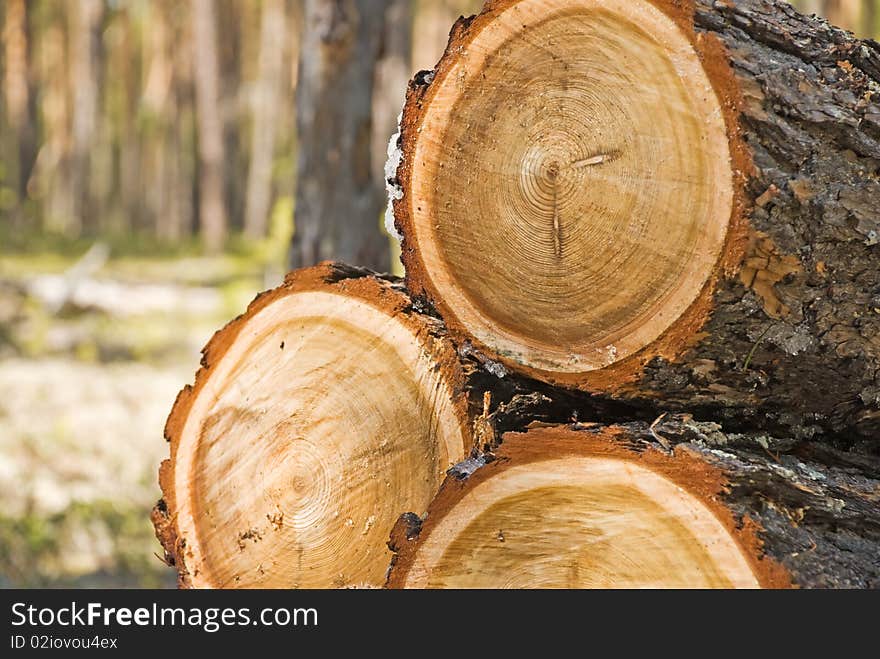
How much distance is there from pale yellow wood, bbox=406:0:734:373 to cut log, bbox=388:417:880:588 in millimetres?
252

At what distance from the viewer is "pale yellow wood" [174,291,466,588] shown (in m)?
2.10

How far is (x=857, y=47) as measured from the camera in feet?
6.35

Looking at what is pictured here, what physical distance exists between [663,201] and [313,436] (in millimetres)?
969

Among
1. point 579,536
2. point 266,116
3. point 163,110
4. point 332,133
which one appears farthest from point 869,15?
point 163,110

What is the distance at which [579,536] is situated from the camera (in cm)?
180

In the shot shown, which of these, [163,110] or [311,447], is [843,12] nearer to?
[311,447]

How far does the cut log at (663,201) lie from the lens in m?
1.74

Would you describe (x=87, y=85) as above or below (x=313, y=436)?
above

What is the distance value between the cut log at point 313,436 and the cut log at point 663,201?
0.55ft

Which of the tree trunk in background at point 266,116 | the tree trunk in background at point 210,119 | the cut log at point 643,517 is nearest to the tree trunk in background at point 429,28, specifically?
the tree trunk in background at point 266,116

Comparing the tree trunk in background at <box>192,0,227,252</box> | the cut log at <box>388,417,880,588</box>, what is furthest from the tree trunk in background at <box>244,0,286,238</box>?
the cut log at <box>388,417,880,588</box>

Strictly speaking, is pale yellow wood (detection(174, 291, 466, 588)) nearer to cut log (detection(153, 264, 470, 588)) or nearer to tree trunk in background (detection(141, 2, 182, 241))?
cut log (detection(153, 264, 470, 588))
